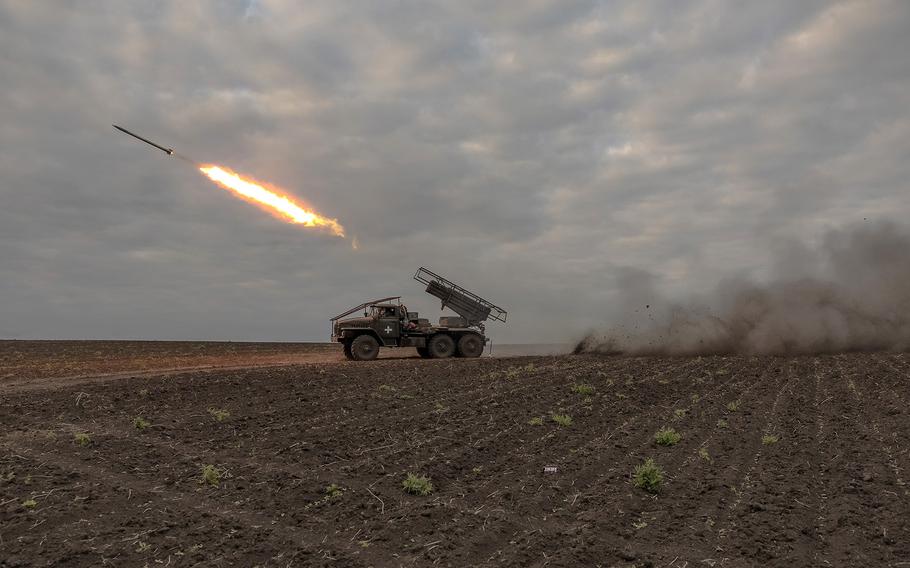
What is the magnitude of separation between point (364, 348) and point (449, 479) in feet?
67.2

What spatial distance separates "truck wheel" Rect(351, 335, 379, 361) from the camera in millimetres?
28828

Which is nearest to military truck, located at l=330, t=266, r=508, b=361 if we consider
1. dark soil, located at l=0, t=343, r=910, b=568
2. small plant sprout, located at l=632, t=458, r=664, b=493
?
dark soil, located at l=0, t=343, r=910, b=568

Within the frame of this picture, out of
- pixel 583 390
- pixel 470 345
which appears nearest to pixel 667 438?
pixel 583 390

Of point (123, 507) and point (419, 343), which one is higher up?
point (419, 343)

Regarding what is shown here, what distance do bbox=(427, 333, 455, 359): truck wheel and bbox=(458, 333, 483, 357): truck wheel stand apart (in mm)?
448

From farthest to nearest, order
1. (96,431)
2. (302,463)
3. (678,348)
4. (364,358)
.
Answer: (678,348), (364,358), (96,431), (302,463)

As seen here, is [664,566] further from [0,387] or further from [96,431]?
[0,387]

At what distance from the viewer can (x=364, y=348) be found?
28.9 m

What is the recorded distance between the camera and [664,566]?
6.04m

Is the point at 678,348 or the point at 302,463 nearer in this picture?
the point at 302,463

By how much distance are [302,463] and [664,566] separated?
5.85 metres

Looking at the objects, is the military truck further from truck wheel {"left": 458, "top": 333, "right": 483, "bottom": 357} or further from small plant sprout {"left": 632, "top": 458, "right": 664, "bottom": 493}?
small plant sprout {"left": 632, "top": 458, "right": 664, "bottom": 493}

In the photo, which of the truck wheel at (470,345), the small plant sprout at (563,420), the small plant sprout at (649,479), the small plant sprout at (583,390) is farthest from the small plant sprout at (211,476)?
the truck wheel at (470,345)

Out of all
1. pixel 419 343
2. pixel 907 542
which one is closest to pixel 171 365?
pixel 419 343
